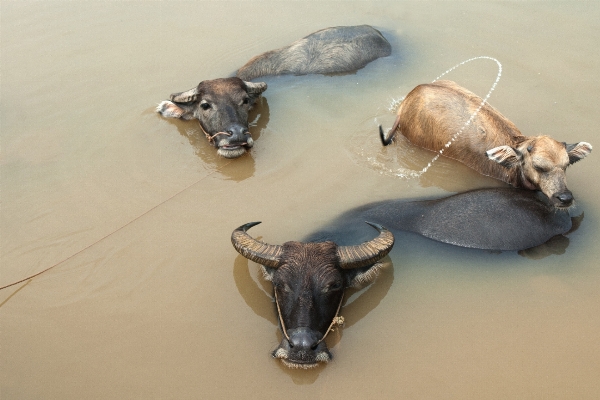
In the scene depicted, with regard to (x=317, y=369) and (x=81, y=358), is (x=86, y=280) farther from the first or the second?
(x=317, y=369)

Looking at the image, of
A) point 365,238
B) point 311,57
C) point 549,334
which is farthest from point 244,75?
point 549,334

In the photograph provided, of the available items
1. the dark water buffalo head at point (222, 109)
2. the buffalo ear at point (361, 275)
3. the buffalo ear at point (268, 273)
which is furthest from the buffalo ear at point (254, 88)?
the buffalo ear at point (361, 275)

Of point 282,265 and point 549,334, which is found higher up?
point 282,265

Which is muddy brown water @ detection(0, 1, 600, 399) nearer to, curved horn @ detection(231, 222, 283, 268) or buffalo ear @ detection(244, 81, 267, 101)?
buffalo ear @ detection(244, 81, 267, 101)

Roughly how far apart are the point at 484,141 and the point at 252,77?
3.17m

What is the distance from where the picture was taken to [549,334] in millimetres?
3617

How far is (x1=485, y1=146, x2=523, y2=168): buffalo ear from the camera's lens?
4.63m

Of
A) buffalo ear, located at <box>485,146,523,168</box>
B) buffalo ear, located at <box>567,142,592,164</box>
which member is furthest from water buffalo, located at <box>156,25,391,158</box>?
buffalo ear, located at <box>567,142,592,164</box>

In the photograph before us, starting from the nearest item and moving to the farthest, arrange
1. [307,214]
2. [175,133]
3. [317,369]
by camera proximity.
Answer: [317,369] < [307,214] < [175,133]

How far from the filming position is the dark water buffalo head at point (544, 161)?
427 cm

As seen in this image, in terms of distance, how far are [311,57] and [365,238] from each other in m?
3.56

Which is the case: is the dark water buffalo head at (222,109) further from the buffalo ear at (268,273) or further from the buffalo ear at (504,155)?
the buffalo ear at (504,155)

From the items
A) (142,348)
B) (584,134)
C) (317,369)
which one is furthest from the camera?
(584,134)

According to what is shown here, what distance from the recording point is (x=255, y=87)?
20.1 feet
